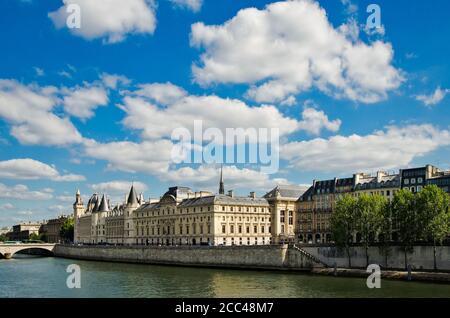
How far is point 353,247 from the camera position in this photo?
224ft

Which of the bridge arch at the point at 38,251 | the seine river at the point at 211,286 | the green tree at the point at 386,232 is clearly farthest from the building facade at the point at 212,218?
the green tree at the point at 386,232

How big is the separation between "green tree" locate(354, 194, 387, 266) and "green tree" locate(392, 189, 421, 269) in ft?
7.66

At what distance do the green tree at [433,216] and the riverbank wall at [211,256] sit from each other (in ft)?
48.0

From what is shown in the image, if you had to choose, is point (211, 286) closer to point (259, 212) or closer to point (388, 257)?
point (388, 257)

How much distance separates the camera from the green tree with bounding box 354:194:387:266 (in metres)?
65.1

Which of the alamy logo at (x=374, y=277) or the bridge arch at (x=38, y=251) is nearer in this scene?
the alamy logo at (x=374, y=277)

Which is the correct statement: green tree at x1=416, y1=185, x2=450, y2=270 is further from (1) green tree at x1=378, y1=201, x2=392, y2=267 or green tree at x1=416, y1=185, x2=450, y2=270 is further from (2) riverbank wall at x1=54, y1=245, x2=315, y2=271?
(2) riverbank wall at x1=54, y1=245, x2=315, y2=271

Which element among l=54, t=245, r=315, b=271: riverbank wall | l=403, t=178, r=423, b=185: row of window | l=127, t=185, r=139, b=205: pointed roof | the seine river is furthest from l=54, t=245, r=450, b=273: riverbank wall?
l=127, t=185, r=139, b=205: pointed roof

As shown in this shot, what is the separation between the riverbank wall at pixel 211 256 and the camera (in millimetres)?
70500

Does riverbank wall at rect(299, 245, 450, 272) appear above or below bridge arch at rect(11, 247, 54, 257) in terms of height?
above

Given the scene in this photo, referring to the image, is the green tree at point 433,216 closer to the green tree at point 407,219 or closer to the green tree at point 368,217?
the green tree at point 407,219

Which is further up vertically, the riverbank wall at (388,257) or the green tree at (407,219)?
the green tree at (407,219)

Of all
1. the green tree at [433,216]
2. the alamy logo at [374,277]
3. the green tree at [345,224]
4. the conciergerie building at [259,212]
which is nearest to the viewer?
the alamy logo at [374,277]
